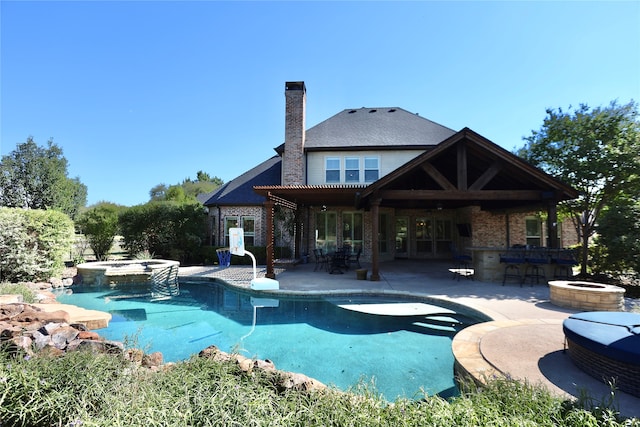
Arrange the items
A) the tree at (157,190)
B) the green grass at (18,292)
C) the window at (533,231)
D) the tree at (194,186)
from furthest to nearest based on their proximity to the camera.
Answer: the tree at (157,190) < the tree at (194,186) < the window at (533,231) < the green grass at (18,292)

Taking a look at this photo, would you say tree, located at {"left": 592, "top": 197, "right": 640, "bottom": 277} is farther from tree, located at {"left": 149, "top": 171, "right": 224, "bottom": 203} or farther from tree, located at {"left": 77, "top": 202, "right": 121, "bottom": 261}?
tree, located at {"left": 149, "top": 171, "right": 224, "bottom": 203}

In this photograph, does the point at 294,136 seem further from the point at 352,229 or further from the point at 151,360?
the point at 151,360

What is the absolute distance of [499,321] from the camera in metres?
5.25

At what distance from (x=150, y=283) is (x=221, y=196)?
6.92m

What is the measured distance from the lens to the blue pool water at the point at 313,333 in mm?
4387

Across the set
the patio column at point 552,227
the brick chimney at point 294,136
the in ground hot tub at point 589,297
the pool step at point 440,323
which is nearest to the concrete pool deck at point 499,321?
the in ground hot tub at point 589,297

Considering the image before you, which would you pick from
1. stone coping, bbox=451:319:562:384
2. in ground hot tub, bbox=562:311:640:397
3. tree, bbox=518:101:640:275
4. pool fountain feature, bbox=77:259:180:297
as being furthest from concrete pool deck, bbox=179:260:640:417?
tree, bbox=518:101:640:275

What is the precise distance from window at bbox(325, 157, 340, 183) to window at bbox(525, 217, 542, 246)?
33.4 feet

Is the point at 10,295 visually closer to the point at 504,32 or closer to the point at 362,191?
the point at 362,191

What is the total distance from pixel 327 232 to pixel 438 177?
779cm

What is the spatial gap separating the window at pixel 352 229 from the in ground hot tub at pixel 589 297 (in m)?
9.73

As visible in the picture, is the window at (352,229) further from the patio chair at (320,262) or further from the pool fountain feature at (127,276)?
the pool fountain feature at (127,276)

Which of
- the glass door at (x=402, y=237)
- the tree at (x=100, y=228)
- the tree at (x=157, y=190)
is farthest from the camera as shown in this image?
the tree at (x=157, y=190)

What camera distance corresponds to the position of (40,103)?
13.5 m
